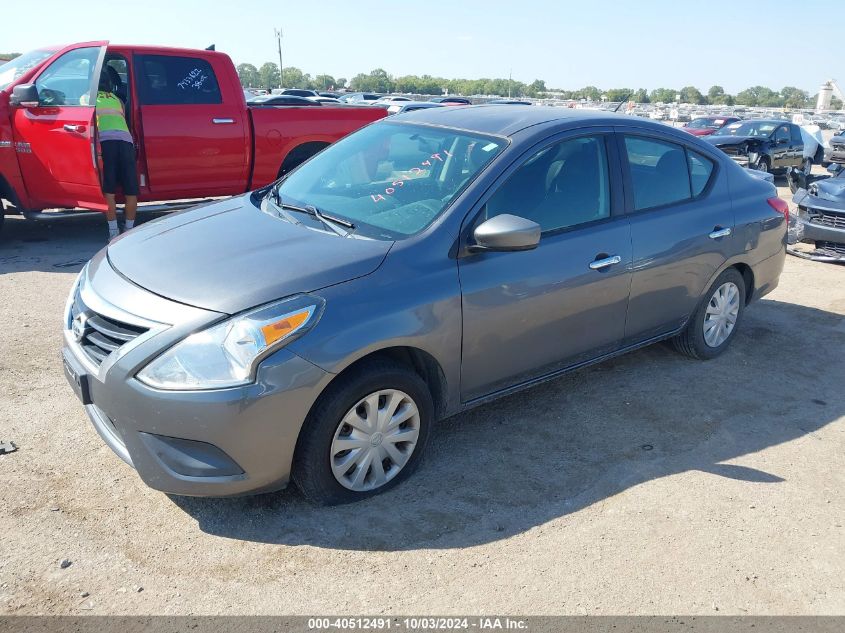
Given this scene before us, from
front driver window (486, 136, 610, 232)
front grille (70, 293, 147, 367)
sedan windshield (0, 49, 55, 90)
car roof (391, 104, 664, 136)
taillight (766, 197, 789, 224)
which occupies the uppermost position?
sedan windshield (0, 49, 55, 90)

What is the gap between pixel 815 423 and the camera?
4.36 metres

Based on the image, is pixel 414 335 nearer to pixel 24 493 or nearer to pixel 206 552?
pixel 206 552

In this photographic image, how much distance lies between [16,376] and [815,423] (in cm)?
492

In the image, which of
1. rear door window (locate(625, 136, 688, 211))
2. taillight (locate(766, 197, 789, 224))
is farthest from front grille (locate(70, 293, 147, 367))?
taillight (locate(766, 197, 789, 224))

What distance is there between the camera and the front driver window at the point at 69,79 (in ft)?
23.0

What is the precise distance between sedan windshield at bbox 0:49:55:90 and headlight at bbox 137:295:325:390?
19.6 feet

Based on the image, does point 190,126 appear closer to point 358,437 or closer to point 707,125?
point 358,437

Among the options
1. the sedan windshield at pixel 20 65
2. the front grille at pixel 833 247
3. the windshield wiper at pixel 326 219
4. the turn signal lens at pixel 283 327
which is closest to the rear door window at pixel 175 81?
the sedan windshield at pixel 20 65

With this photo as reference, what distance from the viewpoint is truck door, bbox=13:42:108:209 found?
269 inches

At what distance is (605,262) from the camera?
13.3 ft

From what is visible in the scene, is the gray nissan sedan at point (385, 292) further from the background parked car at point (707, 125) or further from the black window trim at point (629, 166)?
the background parked car at point (707, 125)

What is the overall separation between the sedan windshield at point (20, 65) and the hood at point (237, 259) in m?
4.72

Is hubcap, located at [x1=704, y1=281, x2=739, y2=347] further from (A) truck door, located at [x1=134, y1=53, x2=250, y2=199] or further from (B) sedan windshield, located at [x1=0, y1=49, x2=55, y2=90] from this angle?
(B) sedan windshield, located at [x1=0, y1=49, x2=55, y2=90]

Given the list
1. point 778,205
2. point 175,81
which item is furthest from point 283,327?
point 175,81
